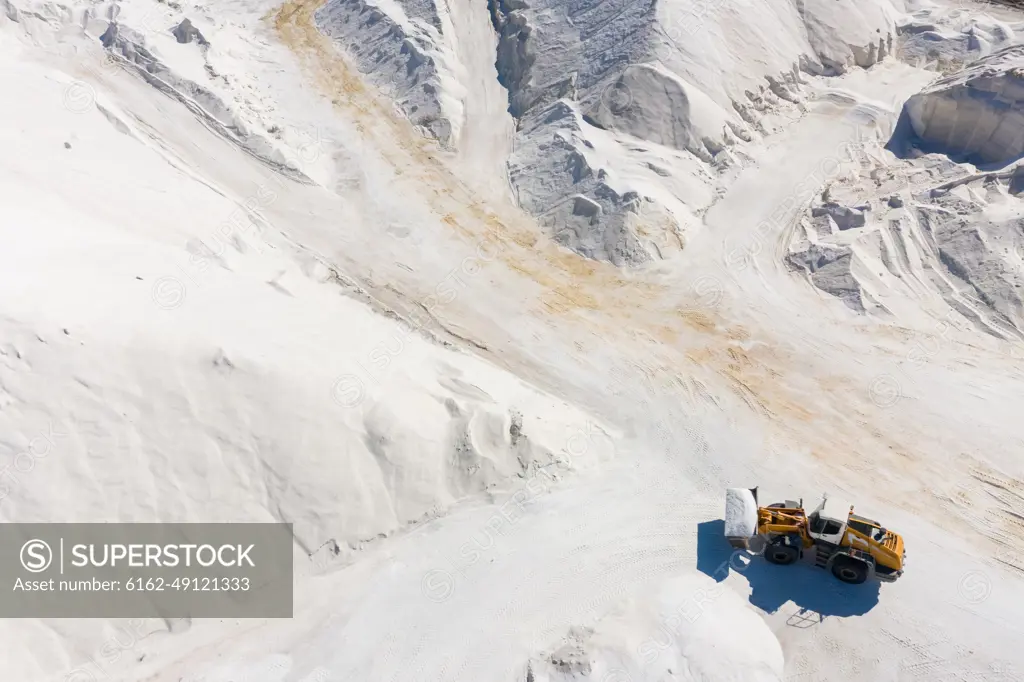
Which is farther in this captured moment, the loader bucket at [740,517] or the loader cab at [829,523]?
the loader bucket at [740,517]

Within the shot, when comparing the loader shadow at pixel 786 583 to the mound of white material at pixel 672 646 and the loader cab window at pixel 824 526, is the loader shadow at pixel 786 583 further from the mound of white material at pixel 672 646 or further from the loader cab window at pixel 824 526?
the loader cab window at pixel 824 526

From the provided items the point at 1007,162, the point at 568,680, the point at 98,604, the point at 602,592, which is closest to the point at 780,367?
the point at 602,592

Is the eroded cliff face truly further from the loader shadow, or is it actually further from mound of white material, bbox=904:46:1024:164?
the loader shadow

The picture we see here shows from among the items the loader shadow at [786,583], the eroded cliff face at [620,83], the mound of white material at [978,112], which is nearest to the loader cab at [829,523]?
the loader shadow at [786,583]

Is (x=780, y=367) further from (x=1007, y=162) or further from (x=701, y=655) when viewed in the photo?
(x=1007, y=162)

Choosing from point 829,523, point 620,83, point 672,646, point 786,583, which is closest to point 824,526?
point 829,523

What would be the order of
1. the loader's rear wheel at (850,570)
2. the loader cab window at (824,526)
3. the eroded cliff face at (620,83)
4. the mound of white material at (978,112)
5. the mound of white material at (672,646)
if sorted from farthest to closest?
the mound of white material at (978,112), the eroded cliff face at (620,83), the loader cab window at (824,526), the loader's rear wheel at (850,570), the mound of white material at (672,646)

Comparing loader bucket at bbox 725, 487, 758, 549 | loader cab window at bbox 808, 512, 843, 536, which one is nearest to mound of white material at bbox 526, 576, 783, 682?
loader bucket at bbox 725, 487, 758, 549
